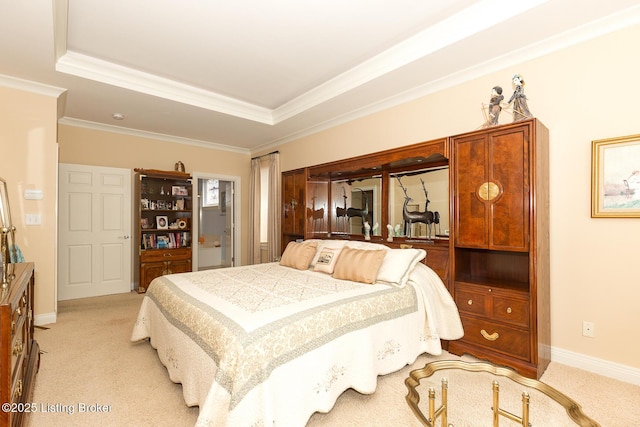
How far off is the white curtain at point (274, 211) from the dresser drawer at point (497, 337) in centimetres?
316

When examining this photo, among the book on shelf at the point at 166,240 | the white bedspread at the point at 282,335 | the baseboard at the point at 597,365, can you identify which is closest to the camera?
the white bedspread at the point at 282,335

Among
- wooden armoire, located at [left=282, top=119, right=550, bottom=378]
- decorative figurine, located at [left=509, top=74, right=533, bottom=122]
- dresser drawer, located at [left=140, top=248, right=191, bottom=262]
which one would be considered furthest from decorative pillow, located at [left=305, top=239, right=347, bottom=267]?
dresser drawer, located at [left=140, top=248, right=191, bottom=262]

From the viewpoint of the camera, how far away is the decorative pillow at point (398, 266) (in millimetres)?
2657

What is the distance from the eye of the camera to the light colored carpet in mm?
1839

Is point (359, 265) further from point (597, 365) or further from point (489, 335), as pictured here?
point (597, 365)

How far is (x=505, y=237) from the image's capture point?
2.48 meters

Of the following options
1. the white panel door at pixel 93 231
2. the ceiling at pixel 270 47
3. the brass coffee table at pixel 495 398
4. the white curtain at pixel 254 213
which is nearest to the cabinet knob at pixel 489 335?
the brass coffee table at pixel 495 398

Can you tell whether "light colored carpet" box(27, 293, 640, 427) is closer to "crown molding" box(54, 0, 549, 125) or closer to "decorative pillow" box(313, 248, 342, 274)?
"decorative pillow" box(313, 248, 342, 274)

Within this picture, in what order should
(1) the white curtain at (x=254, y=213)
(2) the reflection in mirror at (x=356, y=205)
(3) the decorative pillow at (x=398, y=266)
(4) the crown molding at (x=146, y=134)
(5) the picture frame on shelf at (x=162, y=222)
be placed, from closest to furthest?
1. (3) the decorative pillow at (x=398, y=266)
2. (2) the reflection in mirror at (x=356, y=205)
3. (4) the crown molding at (x=146, y=134)
4. (5) the picture frame on shelf at (x=162, y=222)
5. (1) the white curtain at (x=254, y=213)

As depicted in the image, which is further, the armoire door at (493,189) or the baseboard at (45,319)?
the baseboard at (45,319)

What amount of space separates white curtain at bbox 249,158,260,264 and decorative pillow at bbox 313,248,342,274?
8.93ft

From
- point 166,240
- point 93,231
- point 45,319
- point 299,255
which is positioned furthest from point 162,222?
point 299,255

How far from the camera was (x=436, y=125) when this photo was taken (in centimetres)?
337

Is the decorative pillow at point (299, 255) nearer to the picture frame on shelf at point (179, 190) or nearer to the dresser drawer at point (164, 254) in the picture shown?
the dresser drawer at point (164, 254)
